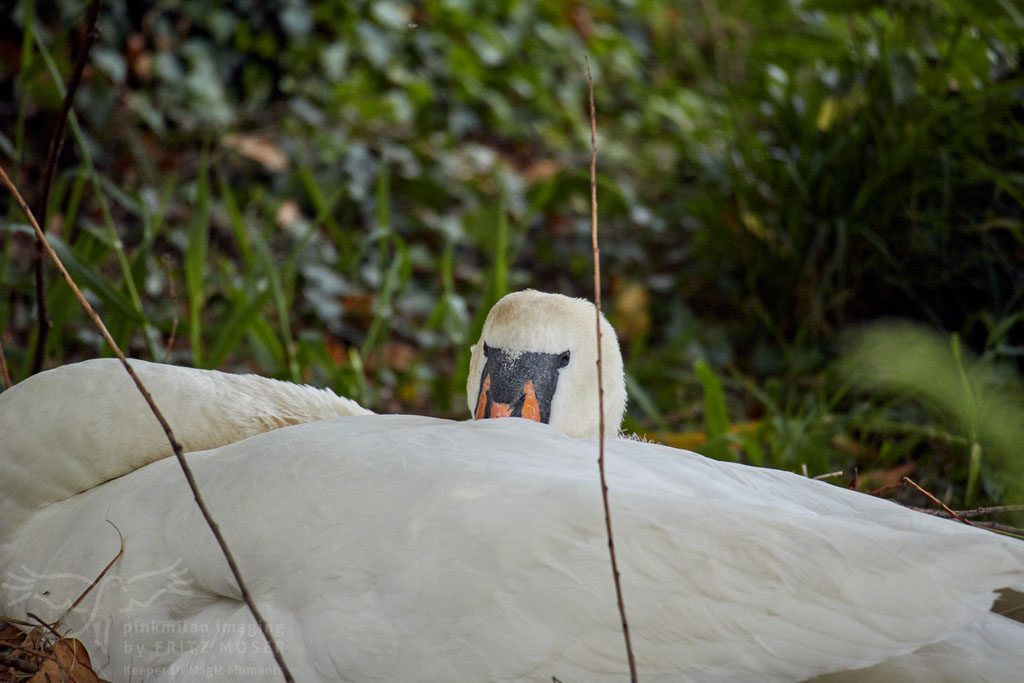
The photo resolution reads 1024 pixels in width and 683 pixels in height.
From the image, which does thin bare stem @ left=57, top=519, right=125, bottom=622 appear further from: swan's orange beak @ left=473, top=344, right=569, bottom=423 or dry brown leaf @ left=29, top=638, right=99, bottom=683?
swan's orange beak @ left=473, top=344, right=569, bottom=423

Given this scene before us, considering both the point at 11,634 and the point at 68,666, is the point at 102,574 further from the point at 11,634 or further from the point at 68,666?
the point at 11,634

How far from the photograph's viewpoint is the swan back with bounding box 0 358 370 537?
209 centimetres

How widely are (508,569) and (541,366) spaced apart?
1149mm

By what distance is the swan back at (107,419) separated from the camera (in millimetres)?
2094

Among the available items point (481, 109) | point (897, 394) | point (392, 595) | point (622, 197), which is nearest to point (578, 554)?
point (392, 595)

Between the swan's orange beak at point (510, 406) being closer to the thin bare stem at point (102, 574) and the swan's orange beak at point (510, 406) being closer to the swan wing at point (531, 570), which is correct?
the swan wing at point (531, 570)

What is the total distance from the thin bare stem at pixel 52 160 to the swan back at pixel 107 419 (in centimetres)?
47

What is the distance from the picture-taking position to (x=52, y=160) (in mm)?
2496

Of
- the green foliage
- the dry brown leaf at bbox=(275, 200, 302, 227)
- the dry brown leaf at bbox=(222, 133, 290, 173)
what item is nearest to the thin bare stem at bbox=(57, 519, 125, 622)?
the green foliage

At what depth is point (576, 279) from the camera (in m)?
5.47

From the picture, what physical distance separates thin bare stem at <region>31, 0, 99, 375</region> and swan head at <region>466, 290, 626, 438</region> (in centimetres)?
117

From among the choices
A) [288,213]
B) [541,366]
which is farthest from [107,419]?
[288,213]

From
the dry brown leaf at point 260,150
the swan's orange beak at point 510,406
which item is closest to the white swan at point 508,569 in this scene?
the swan's orange beak at point 510,406

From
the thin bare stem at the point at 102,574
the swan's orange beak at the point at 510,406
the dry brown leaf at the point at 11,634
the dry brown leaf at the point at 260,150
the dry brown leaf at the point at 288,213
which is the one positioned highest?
the dry brown leaf at the point at 260,150
